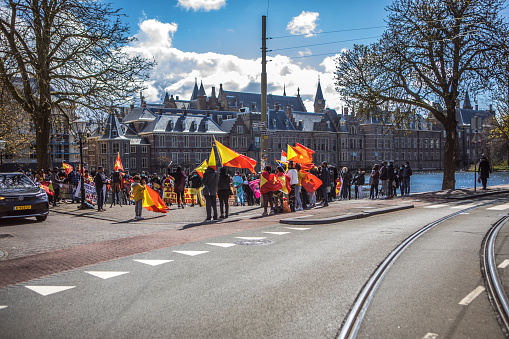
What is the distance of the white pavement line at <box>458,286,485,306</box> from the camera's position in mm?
5789

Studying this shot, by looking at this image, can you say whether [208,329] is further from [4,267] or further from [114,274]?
[4,267]

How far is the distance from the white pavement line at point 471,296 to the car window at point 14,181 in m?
14.6

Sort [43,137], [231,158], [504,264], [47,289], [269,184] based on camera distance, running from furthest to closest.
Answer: [43,137] < [231,158] < [269,184] < [504,264] < [47,289]

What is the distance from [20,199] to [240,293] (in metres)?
11.7

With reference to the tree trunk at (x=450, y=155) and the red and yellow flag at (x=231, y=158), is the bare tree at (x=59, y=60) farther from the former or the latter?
the tree trunk at (x=450, y=155)

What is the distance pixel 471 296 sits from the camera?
6.05m

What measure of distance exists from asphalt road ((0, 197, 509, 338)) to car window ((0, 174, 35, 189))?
881cm

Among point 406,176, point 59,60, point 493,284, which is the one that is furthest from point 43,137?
point 493,284

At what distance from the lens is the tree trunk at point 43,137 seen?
21547mm

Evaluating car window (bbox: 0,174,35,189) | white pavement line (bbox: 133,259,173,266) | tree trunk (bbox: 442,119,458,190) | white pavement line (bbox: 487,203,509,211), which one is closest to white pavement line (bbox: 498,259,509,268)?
white pavement line (bbox: 133,259,173,266)

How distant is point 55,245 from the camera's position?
1096 centimetres

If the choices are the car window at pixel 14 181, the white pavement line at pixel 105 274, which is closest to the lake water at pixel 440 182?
the car window at pixel 14 181

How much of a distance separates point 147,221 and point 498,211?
12.0 meters

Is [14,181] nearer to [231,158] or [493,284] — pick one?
[231,158]
